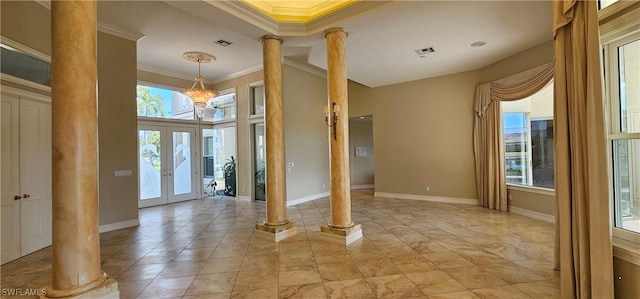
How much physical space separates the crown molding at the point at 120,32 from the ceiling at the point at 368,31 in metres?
0.02

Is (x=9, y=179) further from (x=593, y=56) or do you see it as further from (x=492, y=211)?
(x=492, y=211)

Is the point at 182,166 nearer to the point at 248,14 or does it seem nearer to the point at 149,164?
the point at 149,164

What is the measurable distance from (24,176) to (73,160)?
8.21 feet

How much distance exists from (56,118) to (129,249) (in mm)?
2518

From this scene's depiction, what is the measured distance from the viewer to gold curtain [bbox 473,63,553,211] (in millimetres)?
5816

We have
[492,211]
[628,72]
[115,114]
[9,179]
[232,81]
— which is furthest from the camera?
[232,81]

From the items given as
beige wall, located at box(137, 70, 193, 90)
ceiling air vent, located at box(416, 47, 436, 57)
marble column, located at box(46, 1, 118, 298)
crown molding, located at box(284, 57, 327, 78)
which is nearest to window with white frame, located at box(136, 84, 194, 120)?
beige wall, located at box(137, 70, 193, 90)

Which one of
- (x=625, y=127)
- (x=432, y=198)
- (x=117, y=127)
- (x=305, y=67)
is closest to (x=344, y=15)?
(x=625, y=127)

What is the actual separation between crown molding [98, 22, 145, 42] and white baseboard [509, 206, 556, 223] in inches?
334

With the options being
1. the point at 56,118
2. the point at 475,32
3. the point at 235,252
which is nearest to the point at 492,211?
the point at 475,32

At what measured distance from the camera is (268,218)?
15.2ft

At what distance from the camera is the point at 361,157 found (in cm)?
1134

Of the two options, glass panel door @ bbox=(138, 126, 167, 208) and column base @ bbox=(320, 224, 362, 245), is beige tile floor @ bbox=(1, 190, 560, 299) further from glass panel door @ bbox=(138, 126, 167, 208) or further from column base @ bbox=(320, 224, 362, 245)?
glass panel door @ bbox=(138, 126, 167, 208)

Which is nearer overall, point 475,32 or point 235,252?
point 235,252
